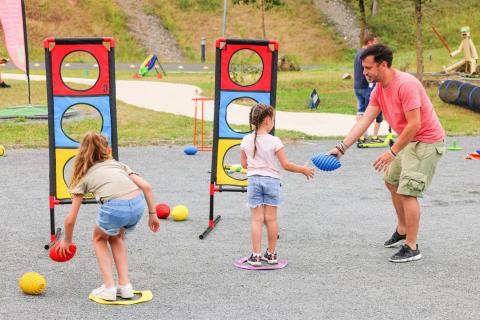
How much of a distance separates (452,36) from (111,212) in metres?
38.1

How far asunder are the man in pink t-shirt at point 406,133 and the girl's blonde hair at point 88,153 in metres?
2.01

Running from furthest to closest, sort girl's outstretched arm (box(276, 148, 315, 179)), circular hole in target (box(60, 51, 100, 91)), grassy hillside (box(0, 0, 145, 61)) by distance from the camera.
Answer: grassy hillside (box(0, 0, 145, 61)) → circular hole in target (box(60, 51, 100, 91)) → girl's outstretched arm (box(276, 148, 315, 179))

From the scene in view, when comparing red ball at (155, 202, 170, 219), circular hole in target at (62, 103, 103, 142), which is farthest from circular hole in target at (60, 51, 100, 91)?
red ball at (155, 202, 170, 219)

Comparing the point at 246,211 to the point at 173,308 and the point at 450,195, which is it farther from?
the point at 173,308

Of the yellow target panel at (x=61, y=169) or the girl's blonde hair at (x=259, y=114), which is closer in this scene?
the girl's blonde hair at (x=259, y=114)

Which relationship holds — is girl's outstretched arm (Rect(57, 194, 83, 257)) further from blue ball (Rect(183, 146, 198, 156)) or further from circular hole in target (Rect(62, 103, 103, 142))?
circular hole in target (Rect(62, 103, 103, 142))

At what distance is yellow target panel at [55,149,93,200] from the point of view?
7.23m

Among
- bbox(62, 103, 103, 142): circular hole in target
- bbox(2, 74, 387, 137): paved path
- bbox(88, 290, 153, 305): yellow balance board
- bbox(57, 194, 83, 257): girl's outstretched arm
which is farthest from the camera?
bbox(2, 74, 387, 137): paved path

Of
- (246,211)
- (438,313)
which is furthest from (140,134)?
(438,313)

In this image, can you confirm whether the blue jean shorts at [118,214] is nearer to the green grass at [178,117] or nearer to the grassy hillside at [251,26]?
the green grass at [178,117]

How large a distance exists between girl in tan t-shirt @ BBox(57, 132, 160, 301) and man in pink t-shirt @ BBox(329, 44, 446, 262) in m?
1.85

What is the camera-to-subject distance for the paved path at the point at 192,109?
52.6ft

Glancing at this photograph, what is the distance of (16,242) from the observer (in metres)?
7.32

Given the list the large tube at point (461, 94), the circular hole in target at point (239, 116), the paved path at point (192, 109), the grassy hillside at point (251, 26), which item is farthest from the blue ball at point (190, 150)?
the grassy hillside at point (251, 26)
